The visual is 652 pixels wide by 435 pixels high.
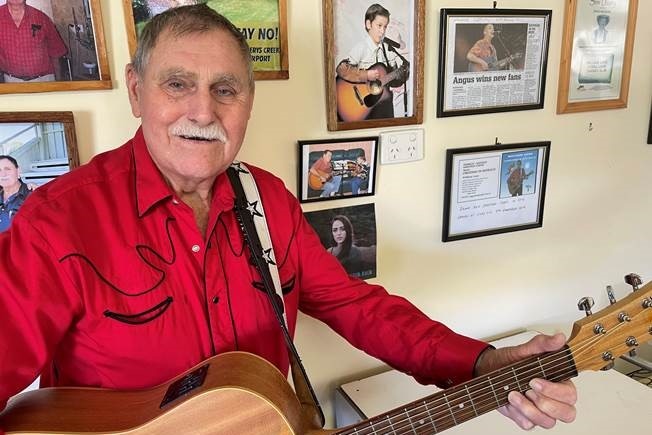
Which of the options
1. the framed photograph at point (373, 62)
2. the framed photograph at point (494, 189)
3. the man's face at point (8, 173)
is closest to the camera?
the man's face at point (8, 173)

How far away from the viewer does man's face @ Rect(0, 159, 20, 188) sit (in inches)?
38.4

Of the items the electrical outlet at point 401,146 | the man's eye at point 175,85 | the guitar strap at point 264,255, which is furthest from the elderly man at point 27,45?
the electrical outlet at point 401,146

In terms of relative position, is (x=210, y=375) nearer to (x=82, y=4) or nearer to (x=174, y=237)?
(x=174, y=237)

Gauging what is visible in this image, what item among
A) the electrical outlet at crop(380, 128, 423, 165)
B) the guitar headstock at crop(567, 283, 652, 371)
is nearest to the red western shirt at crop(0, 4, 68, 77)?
the electrical outlet at crop(380, 128, 423, 165)

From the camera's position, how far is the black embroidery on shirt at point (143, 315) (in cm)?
84

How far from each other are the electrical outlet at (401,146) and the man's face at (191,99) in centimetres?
51

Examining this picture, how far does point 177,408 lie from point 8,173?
22.2 inches

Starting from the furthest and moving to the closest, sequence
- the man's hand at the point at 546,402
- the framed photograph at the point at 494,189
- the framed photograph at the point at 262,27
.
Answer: the framed photograph at the point at 494,189, the framed photograph at the point at 262,27, the man's hand at the point at 546,402

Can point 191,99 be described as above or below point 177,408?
above

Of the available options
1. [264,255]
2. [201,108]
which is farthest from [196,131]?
[264,255]

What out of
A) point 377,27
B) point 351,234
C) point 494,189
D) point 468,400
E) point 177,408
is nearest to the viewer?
point 177,408

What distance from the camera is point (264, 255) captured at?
3.25 ft

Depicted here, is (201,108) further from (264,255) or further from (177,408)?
(177,408)

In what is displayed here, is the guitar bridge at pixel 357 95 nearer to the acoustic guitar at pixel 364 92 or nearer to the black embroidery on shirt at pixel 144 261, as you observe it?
the acoustic guitar at pixel 364 92
